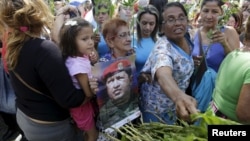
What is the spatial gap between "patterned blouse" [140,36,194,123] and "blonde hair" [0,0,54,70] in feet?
2.33

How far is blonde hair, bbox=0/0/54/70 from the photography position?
6.00 feet

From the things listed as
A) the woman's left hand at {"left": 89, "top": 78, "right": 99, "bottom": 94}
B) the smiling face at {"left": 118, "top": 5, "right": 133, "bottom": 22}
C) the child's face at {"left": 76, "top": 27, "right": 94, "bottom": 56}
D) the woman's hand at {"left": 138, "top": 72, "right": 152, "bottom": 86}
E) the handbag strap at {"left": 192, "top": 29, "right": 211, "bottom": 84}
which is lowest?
the handbag strap at {"left": 192, "top": 29, "right": 211, "bottom": 84}

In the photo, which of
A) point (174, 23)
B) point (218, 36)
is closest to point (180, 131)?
point (174, 23)

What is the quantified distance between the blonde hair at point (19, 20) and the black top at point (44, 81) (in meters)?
0.05

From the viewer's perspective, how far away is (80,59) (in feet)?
6.56

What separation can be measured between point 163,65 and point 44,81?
0.70m

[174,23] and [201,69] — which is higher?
[174,23]

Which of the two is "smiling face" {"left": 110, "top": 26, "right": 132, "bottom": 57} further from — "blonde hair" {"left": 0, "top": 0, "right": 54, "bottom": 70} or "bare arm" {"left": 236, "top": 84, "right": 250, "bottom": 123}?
"bare arm" {"left": 236, "top": 84, "right": 250, "bottom": 123}

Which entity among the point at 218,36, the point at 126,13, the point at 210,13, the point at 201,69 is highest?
the point at 126,13

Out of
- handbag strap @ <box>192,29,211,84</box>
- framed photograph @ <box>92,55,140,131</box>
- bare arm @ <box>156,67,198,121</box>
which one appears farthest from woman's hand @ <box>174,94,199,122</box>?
handbag strap @ <box>192,29,211,84</box>

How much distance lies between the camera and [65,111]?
6.68ft

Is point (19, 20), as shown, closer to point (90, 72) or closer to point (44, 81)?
point (44, 81)

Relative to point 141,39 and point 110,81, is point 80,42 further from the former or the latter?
point 141,39

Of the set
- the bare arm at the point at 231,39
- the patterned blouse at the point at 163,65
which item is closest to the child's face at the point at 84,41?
the patterned blouse at the point at 163,65
